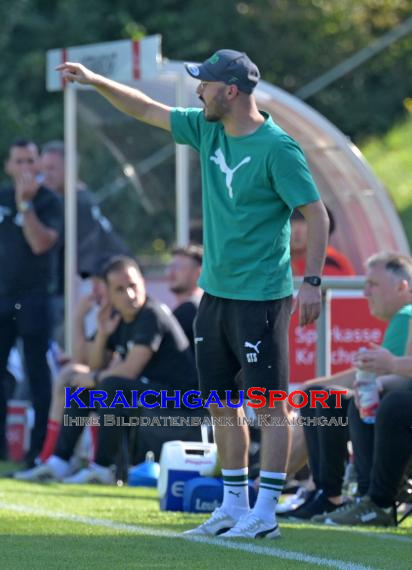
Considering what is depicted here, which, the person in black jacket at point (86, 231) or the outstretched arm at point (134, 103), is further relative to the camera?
the person in black jacket at point (86, 231)

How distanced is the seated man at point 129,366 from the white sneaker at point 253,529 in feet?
10.8

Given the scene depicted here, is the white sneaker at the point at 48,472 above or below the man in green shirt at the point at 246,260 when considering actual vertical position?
below

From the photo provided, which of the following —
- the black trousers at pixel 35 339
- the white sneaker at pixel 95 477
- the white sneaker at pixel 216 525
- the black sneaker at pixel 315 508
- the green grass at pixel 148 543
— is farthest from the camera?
the black trousers at pixel 35 339

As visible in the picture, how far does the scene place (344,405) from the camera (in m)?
7.84

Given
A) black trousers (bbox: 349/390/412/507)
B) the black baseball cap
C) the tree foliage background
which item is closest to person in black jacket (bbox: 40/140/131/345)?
black trousers (bbox: 349/390/412/507)

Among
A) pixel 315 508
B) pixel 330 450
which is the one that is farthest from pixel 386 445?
pixel 315 508

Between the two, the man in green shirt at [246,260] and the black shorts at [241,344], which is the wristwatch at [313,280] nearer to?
the man in green shirt at [246,260]

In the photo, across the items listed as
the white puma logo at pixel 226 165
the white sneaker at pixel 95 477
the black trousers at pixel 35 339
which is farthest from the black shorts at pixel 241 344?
the black trousers at pixel 35 339

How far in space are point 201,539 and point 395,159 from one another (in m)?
16.5

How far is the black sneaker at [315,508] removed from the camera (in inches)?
306

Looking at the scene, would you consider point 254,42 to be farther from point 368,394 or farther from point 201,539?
point 201,539

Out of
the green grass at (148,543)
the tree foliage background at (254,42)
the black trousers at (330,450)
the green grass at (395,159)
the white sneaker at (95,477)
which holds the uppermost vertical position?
the tree foliage background at (254,42)

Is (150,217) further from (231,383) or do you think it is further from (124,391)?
(231,383)

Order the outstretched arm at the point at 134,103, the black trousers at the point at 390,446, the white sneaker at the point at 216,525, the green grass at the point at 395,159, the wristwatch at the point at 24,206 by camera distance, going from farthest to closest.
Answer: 1. the green grass at the point at 395,159
2. the wristwatch at the point at 24,206
3. the black trousers at the point at 390,446
4. the outstretched arm at the point at 134,103
5. the white sneaker at the point at 216,525
